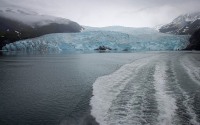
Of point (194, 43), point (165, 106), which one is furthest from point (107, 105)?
point (194, 43)

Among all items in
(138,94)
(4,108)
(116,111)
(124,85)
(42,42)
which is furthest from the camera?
(42,42)

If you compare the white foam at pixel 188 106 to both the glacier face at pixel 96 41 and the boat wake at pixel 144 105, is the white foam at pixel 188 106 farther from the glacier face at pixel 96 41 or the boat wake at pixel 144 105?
the glacier face at pixel 96 41

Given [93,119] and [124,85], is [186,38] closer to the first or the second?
[124,85]

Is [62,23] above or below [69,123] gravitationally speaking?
above

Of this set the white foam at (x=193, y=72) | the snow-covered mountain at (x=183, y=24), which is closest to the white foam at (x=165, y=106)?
the white foam at (x=193, y=72)

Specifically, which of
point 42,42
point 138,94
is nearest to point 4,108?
point 138,94

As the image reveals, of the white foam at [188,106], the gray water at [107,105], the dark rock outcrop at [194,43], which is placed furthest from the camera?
the dark rock outcrop at [194,43]

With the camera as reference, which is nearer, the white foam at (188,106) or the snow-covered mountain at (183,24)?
the white foam at (188,106)

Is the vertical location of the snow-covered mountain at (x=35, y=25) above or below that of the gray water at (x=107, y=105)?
above

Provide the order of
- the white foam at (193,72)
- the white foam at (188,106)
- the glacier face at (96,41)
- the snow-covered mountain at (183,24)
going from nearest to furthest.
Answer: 1. the white foam at (188,106)
2. the white foam at (193,72)
3. the glacier face at (96,41)
4. the snow-covered mountain at (183,24)

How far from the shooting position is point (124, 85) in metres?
12.2

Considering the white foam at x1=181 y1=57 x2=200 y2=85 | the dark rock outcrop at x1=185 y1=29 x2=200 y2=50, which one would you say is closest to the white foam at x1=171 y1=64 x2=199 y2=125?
the white foam at x1=181 y1=57 x2=200 y2=85

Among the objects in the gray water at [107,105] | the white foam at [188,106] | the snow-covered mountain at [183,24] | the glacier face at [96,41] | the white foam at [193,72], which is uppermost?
the snow-covered mountain at [183,24]

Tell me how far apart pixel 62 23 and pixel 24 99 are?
586ft
